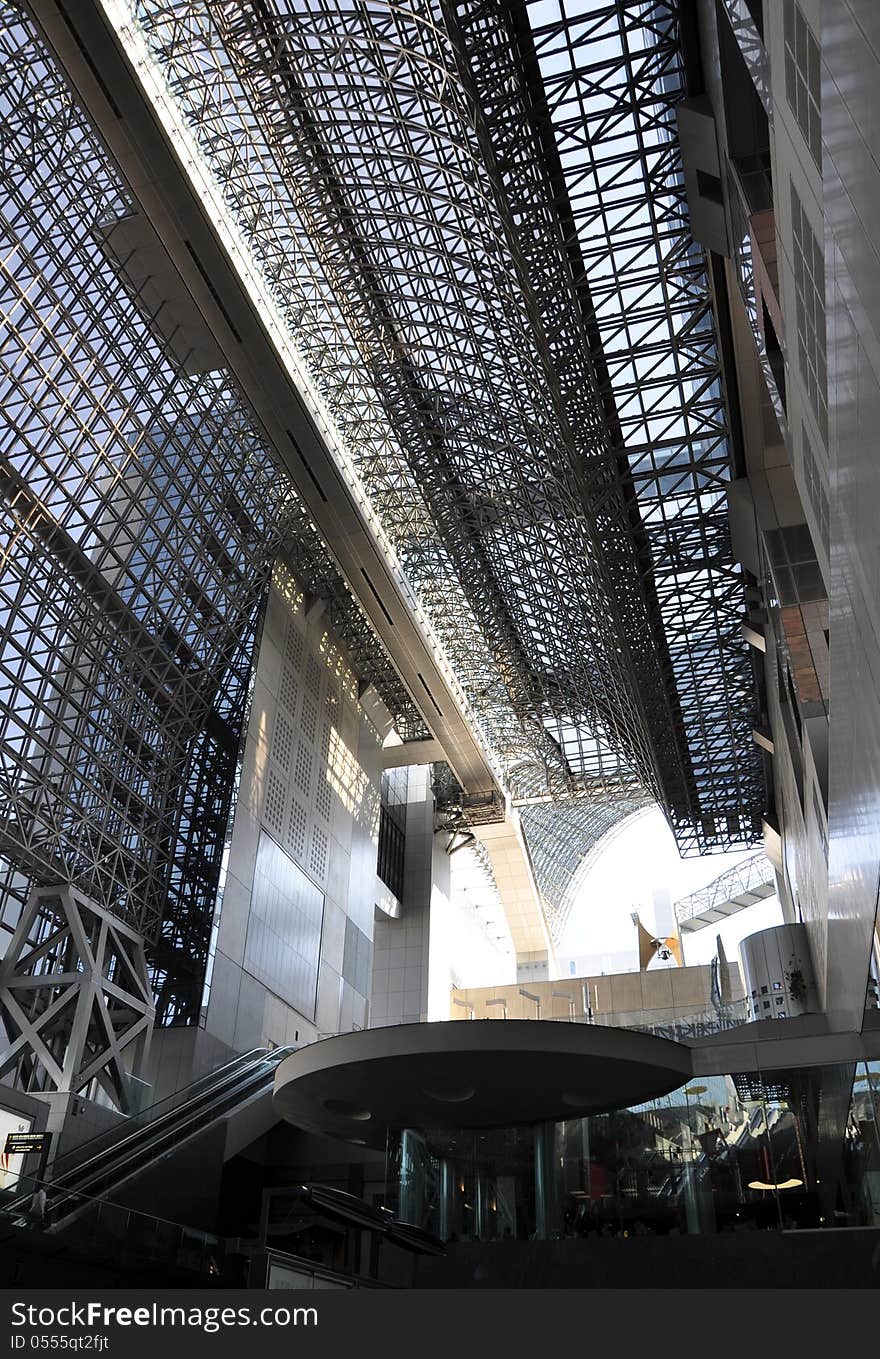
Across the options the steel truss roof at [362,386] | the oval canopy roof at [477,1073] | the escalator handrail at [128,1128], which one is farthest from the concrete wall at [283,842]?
the oval canopy roof at [477,1073]

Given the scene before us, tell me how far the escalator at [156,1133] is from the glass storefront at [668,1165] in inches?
233

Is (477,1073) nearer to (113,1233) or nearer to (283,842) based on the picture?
(113,1233)

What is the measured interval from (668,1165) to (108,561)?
2656 cm

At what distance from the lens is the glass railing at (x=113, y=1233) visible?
51.1ft

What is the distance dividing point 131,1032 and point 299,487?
1995cm

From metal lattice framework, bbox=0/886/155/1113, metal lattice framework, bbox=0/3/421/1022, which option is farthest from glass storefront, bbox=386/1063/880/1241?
metal lattice framework, bbox=0/3/421/1022

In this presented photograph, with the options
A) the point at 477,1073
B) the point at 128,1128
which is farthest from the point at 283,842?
the point at 477,1073

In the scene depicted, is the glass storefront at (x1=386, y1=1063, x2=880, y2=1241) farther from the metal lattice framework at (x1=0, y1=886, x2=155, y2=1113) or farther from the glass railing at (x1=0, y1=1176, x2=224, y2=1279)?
the metal lattice framework at (x1=0, y1=886, x2=155, y2=1113)

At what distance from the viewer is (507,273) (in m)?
28.5

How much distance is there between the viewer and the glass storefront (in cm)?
1850

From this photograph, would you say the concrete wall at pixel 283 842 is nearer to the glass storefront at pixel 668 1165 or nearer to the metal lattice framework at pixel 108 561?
the metal lattice framework at pixel 108 561

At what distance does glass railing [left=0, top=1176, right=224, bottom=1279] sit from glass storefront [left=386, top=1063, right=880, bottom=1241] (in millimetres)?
4446

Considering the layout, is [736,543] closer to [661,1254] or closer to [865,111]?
[661,1254]
